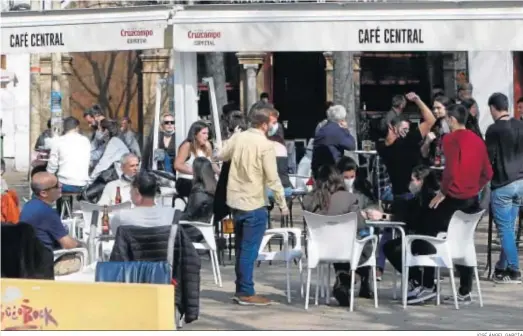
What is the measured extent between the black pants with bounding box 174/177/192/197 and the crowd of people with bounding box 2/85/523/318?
0.5 inches

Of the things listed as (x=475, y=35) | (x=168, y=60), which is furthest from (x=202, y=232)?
(x=168, y=60)

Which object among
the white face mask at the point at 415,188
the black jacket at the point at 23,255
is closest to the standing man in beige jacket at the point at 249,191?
the white face mask at the point at 415,188

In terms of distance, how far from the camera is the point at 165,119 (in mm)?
18016

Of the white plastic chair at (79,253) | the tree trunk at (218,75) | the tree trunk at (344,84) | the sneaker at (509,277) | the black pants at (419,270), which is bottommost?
the sneaker at (509,277)

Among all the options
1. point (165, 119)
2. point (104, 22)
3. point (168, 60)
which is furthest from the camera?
point (168, 60)

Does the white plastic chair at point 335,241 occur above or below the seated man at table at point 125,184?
below

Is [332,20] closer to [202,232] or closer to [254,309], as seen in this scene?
[202,232]

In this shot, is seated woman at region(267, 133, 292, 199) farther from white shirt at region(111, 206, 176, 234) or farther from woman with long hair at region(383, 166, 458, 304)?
white shirt at region(111, 206, 176, 234)

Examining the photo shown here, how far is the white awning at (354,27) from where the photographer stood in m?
15.4

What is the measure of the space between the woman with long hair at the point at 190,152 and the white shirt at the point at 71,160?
250cm

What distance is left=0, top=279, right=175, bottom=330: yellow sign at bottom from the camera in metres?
7.28

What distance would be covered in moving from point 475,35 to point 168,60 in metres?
18.9

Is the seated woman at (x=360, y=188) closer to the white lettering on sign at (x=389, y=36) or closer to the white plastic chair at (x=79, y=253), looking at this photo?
the white lettering on sign at (x=389, y=36)
